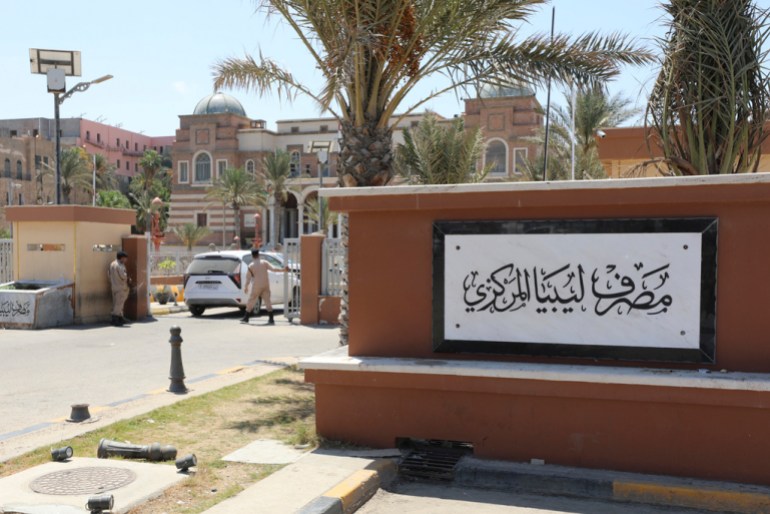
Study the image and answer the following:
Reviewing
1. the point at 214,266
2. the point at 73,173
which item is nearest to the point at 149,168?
the point at 73,173

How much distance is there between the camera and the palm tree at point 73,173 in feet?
214

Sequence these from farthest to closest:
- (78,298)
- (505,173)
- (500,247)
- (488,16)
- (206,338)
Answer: (505,173) < (78,298) < (206,338) < (488,16) < (500,247)

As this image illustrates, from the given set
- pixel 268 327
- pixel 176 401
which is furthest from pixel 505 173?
pixel 176 401

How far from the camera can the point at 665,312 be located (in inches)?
226

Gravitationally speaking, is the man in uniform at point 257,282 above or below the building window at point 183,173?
below

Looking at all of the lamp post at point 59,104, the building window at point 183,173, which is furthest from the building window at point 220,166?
the lamp post at point 59,104

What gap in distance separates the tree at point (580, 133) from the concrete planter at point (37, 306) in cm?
1698

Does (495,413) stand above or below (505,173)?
below

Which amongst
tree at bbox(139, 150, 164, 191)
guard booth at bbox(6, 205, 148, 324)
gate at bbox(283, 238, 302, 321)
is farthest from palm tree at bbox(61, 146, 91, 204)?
gate at bbox(283, 238, 302, 321)

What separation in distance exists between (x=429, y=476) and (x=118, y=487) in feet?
7.48

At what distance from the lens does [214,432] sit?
6.91 metres

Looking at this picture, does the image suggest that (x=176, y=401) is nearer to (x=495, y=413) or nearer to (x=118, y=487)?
(x=118, y=487)

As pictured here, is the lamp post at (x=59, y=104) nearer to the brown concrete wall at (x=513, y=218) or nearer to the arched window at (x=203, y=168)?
the brown concrete wall at (x=513, y=218)

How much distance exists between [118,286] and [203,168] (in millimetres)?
55017
